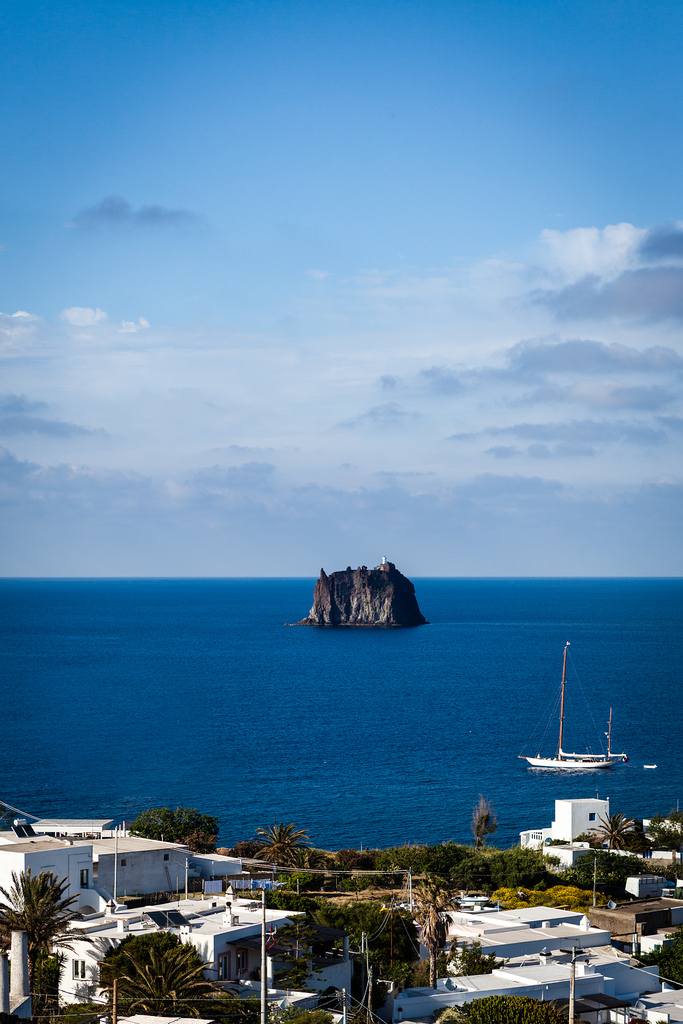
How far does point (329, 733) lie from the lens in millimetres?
103625

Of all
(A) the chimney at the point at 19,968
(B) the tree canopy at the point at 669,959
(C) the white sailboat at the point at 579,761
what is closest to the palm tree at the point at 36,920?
(A) the chimney at the point at 19,968

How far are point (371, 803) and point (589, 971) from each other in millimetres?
47197

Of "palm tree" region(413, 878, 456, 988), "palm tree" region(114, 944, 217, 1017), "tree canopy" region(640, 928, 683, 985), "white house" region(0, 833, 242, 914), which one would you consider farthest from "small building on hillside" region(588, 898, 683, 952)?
"palm tree" region(114, 944, 217, 1017)

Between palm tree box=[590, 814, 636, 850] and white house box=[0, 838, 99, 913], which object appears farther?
palm tree box=[590, 814, 636, 850]

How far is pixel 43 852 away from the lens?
32375 mm

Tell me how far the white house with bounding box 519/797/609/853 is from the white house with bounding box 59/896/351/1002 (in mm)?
26987

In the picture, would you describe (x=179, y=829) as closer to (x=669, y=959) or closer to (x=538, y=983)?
(x=669, y=959)

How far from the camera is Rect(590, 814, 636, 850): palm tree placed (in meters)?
52.1

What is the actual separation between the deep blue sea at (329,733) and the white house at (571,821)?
9485 millimetres

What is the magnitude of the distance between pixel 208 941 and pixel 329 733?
7812cm

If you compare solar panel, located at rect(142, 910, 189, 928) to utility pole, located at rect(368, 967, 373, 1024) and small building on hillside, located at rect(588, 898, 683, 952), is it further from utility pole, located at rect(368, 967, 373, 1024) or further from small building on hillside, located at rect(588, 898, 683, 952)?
small building on hillside, located at rect(588, 898, 683, 952)

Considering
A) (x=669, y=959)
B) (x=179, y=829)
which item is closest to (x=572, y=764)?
(x=179, y=829)

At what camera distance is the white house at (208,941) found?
86.0ft

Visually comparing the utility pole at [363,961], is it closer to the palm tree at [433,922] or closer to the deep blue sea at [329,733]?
the palm tree at [433,922]
